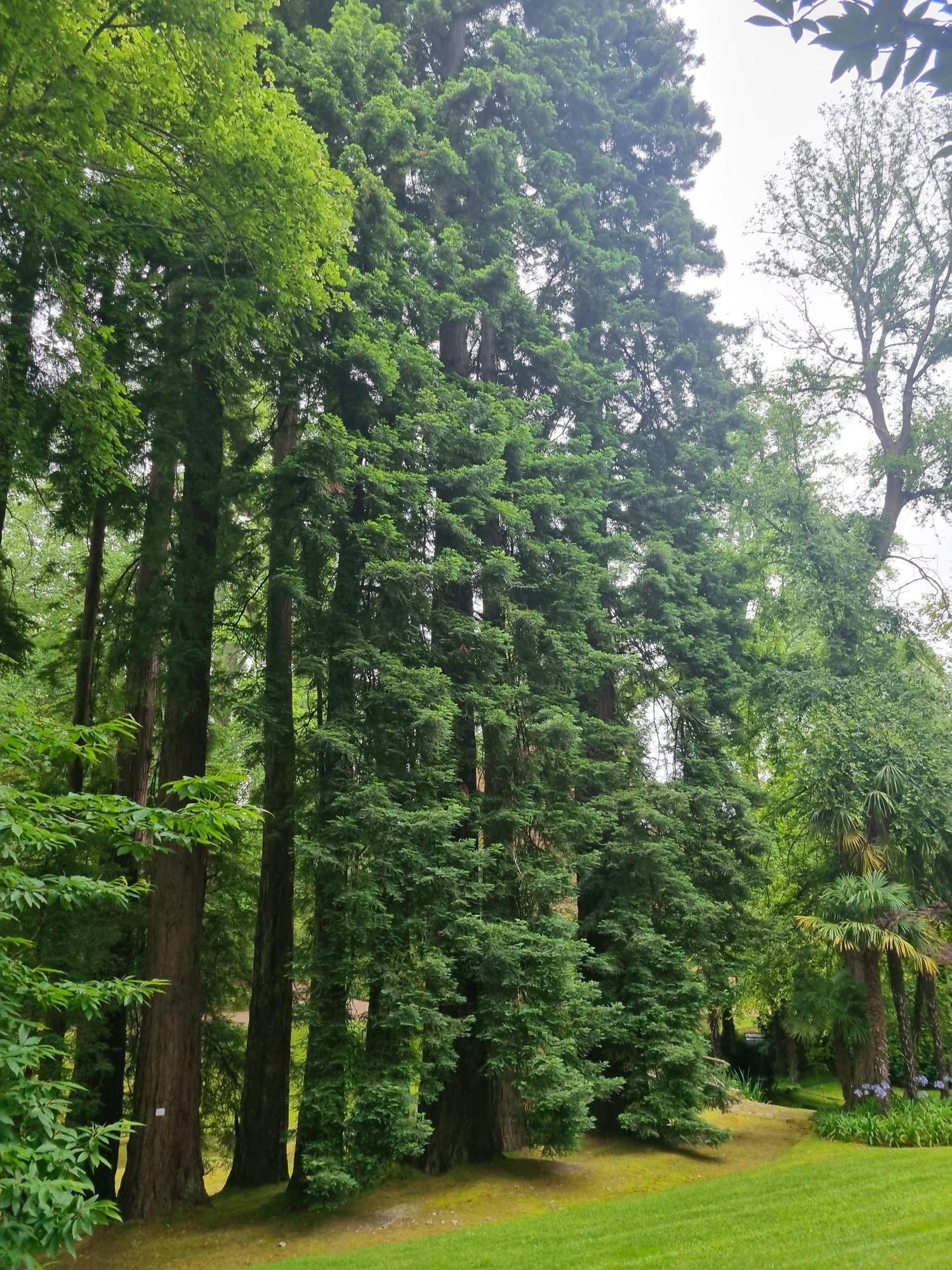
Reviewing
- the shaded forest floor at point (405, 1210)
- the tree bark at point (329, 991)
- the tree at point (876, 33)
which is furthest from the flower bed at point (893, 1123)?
A: the tree at point (876, 33)

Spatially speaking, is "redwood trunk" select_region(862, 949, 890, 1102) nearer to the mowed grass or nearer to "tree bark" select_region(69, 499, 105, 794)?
the mowed grass

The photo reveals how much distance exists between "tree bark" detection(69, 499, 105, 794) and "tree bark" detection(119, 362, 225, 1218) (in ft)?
3.83

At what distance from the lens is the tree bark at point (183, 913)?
9.07 metres

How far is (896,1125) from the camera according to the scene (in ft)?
37.4

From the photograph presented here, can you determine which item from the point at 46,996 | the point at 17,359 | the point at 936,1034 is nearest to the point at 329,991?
the point at 46,996

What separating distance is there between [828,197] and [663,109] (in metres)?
4.18

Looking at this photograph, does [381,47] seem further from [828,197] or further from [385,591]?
[828,197]

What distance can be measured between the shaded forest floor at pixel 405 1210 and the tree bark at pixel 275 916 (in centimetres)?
57

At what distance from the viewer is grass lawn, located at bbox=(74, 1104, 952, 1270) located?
6.59 meters

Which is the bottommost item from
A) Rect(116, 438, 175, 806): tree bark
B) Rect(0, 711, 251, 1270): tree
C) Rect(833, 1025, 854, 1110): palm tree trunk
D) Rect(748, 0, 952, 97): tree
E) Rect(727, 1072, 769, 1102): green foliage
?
Rect(727, 1072, 769, 1102): green foliage

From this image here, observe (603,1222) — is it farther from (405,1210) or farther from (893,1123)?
(893,1123)

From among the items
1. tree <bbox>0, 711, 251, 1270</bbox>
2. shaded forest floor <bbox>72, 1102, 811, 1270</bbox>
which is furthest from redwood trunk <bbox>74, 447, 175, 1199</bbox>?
tree <bbox>0, 711, 251, 1270</bbox>

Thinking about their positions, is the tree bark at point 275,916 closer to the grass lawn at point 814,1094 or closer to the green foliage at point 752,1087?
the green foliage at point 752,1087

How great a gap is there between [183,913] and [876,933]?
9603 millimetres
